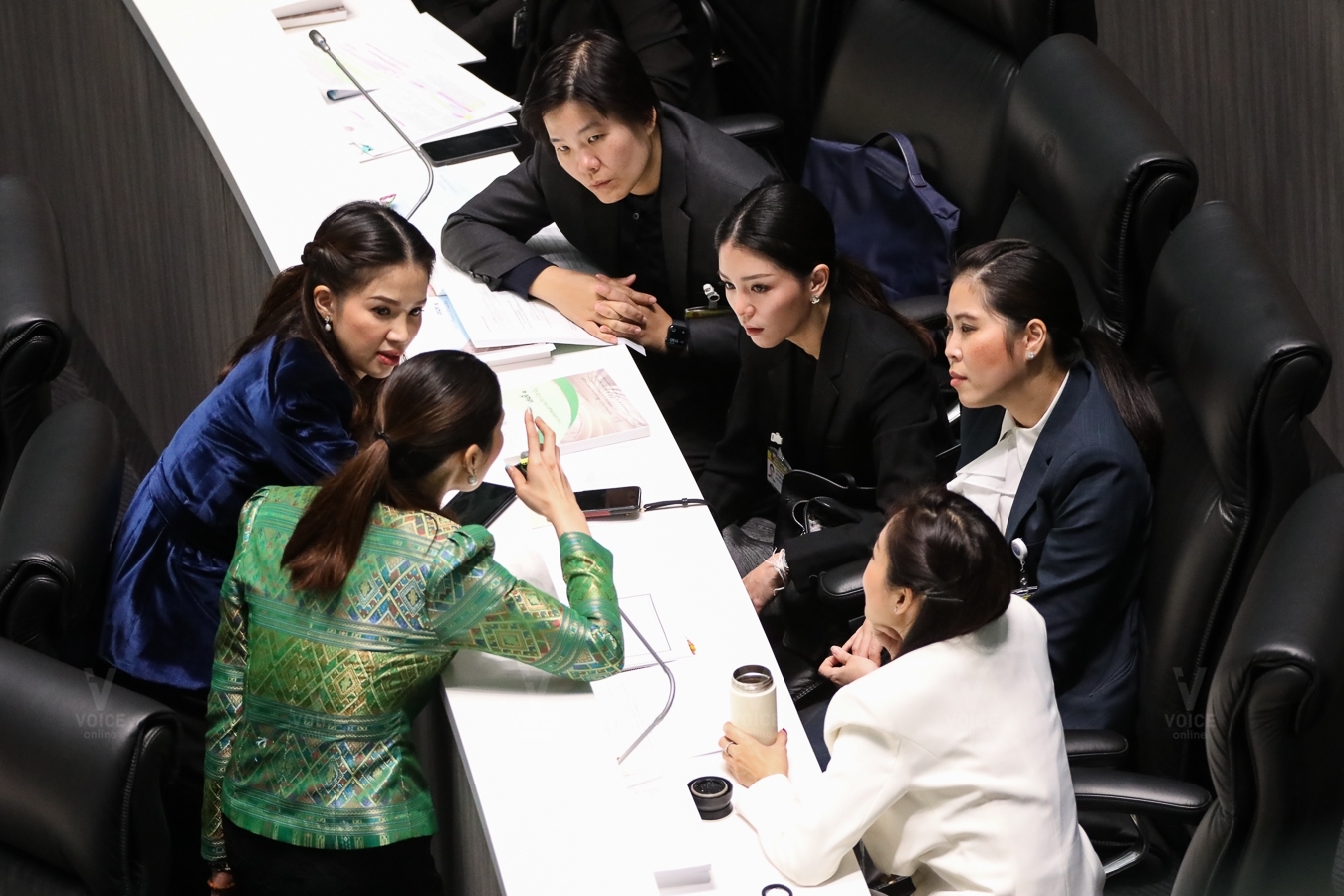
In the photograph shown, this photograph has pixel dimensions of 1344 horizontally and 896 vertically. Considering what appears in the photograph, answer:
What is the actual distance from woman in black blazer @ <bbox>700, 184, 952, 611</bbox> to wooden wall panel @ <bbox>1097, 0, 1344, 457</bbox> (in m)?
0.80

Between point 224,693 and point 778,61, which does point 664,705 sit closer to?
point 224,693

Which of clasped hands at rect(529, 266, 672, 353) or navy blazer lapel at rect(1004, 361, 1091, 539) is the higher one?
navy blazer lapel at rect(1004, 361, 1091, 539)

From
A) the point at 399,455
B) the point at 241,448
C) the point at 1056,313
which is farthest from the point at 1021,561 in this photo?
the point at 241,448

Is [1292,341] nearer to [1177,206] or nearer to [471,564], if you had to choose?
[1177,206]

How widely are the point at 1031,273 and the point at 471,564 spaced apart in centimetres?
91

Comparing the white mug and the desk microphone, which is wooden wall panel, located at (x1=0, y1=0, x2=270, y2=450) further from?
the white mug

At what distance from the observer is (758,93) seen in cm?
359

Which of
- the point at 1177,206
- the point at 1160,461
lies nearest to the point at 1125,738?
the point at 1160,461

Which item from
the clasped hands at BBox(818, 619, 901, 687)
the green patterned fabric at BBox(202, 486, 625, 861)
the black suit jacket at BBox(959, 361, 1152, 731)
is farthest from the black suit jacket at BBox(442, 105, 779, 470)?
the green patterned fabric at BBox(202, 486, 625, 861)

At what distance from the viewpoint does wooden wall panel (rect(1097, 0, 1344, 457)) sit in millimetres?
2732

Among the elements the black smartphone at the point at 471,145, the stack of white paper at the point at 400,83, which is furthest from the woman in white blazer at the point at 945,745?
the stack of white paper at the point at 400,83

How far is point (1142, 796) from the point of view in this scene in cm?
186

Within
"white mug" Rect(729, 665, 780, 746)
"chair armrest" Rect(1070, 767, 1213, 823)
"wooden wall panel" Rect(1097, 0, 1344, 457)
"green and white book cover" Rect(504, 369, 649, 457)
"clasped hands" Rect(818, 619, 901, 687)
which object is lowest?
"clasped hands" Rect(818, 619, 901, 687)

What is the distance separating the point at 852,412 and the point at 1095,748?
0.74 meters
